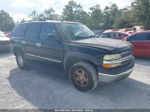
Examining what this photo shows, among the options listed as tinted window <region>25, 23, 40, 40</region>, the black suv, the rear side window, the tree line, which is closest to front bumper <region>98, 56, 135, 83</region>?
the black suv

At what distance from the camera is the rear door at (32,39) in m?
5.04

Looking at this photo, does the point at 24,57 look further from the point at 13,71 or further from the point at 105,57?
the point at 105,57

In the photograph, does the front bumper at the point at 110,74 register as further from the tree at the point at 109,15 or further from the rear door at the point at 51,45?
the tree at the point at 109,15

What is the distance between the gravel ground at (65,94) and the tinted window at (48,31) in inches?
59.6

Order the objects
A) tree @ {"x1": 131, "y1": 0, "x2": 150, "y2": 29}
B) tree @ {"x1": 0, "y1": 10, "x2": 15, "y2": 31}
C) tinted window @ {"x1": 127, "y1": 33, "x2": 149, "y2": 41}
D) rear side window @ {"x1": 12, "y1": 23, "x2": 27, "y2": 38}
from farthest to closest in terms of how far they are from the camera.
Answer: tree @ {"x1": 0, "y1": 10, "x2": 15, "y2": 31} → tree @ {"x1": 131, "y1": 0, "x2": 150, "y2": 29} → tinted window @ {"x1": 127, "y1": 33, "x2": 149, "y2": 41} → rear side window @ {"x1": 12, "y1": 23, "x2": 27, "y2": 38}

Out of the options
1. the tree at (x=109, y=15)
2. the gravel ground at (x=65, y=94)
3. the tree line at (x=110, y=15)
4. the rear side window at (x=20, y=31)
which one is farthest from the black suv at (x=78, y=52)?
the tree at (x=109, y=15)

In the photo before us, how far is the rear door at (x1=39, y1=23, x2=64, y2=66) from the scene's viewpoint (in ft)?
14.0

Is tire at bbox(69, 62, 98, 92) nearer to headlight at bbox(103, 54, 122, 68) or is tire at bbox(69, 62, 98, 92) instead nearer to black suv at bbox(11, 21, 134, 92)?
black suv at bbox(11, 21, 134, 92)

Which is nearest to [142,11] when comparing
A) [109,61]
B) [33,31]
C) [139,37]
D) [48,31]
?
[139,37]

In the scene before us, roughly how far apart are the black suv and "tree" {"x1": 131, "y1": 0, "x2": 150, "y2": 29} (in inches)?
806

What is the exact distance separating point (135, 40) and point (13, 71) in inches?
242

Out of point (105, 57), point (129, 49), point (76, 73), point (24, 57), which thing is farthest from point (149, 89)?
point (24, 57)

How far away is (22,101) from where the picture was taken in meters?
3.63

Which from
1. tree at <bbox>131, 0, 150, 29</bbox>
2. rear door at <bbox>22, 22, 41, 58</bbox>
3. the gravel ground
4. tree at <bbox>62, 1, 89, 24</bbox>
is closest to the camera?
the gravel ground
